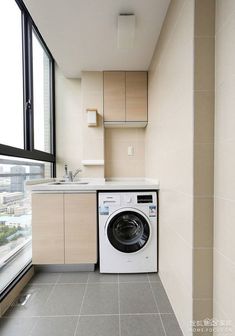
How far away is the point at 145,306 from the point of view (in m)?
1.51

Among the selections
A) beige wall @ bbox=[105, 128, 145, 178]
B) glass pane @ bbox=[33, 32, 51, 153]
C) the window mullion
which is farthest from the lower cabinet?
beige wall @ bbox=[105, 128, 145, 178]

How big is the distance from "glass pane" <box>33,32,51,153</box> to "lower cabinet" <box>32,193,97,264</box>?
767 millimetres

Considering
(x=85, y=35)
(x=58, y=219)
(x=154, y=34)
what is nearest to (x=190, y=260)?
(x=58, y=219)

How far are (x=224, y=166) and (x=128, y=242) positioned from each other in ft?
4.33

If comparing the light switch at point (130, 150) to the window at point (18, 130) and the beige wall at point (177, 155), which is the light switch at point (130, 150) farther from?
the window at point (18, 130)

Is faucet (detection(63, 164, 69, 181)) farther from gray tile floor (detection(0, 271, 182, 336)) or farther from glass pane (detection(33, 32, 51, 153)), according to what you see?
gray tile floor (detection(0, 271, 182, 336))

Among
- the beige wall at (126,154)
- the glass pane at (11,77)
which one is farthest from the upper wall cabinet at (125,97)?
the glass pane at (11,77)

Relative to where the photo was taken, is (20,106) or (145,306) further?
(20,106)

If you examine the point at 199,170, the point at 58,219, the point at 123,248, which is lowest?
the point at 123,248

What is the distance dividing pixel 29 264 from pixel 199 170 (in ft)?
6.09

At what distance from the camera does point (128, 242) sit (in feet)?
6.46

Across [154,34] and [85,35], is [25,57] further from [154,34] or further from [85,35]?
[154,34]

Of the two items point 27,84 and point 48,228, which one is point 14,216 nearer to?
point 48,228

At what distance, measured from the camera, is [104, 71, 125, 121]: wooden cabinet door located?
2.58 m
